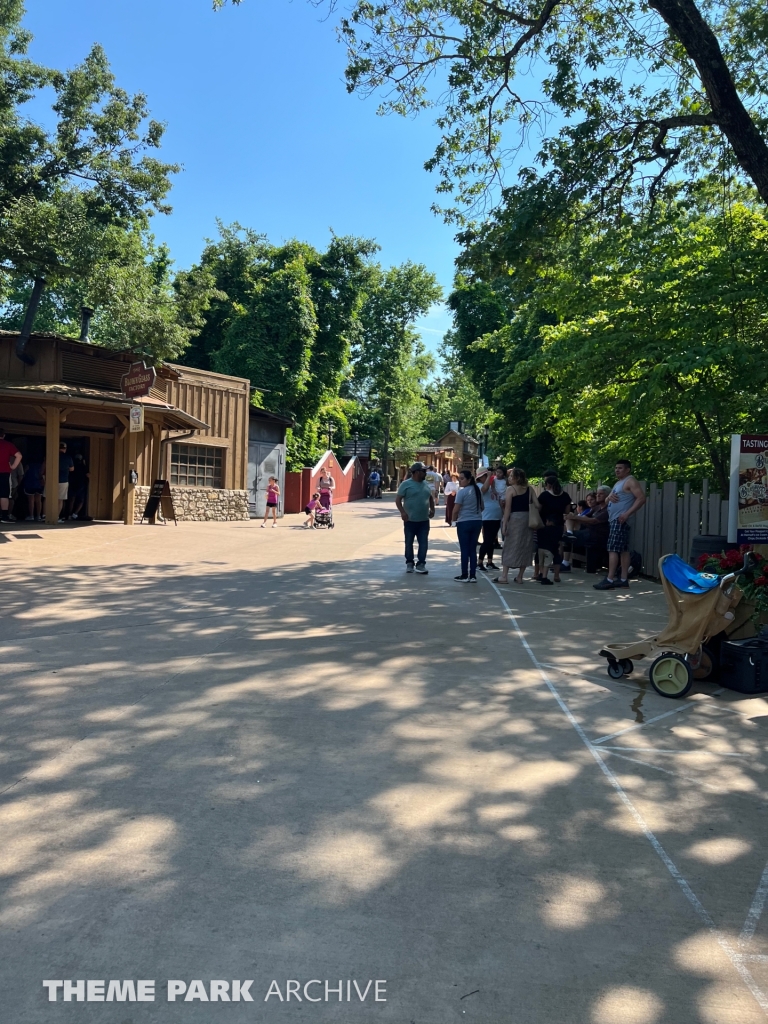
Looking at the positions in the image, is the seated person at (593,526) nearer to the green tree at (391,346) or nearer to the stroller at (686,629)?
the stroller at (686,629)

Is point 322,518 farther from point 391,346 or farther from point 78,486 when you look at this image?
point 391,346

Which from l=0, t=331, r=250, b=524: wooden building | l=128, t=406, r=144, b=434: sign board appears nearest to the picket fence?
l=128, t=406, r=144, b=434: sign board

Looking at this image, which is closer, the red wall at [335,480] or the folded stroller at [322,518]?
the folded stroller at [322,518]

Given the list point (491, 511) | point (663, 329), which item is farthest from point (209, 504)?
point (663, 329)

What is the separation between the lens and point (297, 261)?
32.6 meters

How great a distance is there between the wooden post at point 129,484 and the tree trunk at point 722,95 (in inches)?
595

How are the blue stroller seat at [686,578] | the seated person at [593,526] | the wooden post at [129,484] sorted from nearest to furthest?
the blue stroller seat at [686,578]
the seated person at [593,526]
the wooden post at [129,484]

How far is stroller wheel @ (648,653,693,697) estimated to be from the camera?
6016 millimetres

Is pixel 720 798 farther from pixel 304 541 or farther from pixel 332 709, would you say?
pixel 304 541

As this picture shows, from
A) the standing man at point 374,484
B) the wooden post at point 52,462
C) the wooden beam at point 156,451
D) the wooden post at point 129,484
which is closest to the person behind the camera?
the wooden post at point 52,462

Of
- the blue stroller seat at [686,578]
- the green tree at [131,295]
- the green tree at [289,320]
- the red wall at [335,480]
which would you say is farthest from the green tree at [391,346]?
the blue stroller seat at [686,578]

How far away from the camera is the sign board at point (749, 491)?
704cm

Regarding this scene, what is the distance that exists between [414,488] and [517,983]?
1037 cm

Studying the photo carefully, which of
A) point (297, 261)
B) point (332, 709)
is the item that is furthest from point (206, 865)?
point (297, 261)
